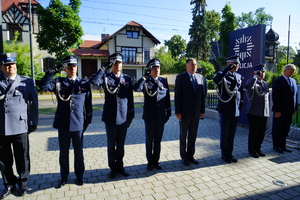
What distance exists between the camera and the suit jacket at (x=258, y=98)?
511cm

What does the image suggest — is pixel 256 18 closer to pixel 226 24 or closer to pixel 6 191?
pixel 226 24

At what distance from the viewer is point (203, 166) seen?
457cm

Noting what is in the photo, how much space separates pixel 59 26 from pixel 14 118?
17.9 meters

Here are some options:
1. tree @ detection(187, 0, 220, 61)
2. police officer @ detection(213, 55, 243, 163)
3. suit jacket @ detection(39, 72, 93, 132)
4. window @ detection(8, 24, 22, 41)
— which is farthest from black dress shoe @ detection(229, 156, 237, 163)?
tree @ detection(187, 0, 220, 61)

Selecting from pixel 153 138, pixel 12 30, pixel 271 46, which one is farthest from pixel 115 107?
pixel 271 46

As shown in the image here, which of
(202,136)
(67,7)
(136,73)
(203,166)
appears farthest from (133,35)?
(203,166)

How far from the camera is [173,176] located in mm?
4082

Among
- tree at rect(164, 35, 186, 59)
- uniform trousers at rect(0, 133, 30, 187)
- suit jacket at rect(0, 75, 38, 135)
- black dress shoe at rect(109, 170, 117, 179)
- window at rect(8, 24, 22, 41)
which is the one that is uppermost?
A: tree at rect(164, 35, 186, 59)

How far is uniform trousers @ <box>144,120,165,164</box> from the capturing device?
4348mm

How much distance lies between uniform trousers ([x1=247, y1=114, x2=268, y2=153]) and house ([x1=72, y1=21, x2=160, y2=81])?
91.2ft

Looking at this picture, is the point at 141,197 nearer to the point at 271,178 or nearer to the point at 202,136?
the point at 271,178

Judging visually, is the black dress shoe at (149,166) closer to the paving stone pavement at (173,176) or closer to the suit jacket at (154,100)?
the paving stone pavement at (173,176)

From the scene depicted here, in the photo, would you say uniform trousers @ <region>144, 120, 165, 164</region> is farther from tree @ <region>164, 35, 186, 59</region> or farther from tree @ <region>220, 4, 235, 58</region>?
tree @ <region>164, 35, 186, 59</region>

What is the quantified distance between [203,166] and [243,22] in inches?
2130
